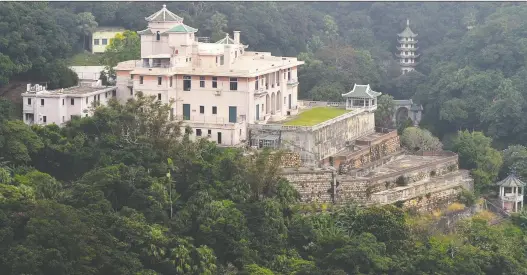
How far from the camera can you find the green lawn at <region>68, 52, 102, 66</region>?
61.5m

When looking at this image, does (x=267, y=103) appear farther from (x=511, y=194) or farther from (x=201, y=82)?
(x=511, y=194)

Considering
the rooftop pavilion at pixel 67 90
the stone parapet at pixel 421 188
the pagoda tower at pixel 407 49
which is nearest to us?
the stone parapet at pixel 421 188

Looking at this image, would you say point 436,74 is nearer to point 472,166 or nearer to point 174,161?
point 472,166

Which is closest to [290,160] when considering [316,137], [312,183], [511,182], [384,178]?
[312,183]

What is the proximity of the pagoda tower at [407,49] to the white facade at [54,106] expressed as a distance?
37138 millimetres

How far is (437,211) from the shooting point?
166 feet

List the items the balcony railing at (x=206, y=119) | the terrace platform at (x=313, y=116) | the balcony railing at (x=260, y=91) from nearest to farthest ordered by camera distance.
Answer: the balcony railing at (x=206, y=119)
the balcony railing at (x=260, y=91)
the terrace platform at (x=313, y=116)

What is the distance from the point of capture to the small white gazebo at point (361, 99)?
57228 millimetres

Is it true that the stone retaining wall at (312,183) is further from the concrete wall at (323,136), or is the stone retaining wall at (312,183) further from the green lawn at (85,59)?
the green lawn at (85,59)

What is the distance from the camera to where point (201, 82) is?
5078cm

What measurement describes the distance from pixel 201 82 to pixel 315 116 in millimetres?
6125

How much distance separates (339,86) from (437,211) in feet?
53.5

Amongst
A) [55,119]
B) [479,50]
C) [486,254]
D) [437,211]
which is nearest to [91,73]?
[55,119]

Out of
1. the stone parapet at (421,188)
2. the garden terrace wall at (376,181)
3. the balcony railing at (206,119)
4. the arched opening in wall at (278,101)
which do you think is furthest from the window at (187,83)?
the stone parapet at (421,188)
